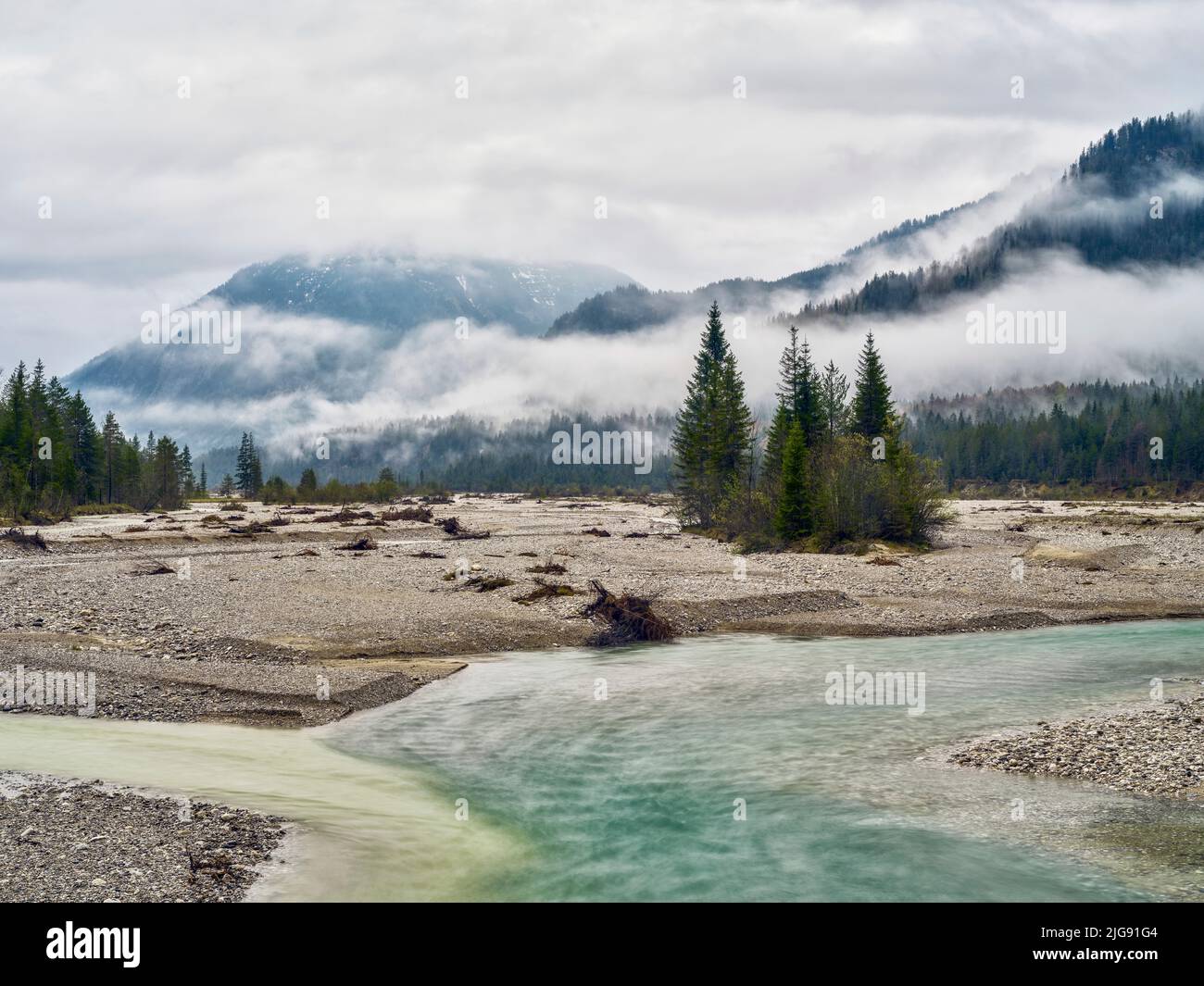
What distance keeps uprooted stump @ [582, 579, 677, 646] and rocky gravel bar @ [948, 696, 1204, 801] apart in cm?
1334

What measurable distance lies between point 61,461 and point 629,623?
85226 mm

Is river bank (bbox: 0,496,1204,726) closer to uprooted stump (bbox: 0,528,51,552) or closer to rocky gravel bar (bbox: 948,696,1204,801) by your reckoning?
uprooted stump (bbox: 0,528,51,552)

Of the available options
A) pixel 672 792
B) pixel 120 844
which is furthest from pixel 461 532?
pixel 120 844

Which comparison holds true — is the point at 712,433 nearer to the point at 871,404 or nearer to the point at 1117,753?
the point at 871,404

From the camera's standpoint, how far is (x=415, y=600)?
3341 centimetres

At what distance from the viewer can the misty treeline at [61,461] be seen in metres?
81.8

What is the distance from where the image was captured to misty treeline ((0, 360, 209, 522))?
81.8m

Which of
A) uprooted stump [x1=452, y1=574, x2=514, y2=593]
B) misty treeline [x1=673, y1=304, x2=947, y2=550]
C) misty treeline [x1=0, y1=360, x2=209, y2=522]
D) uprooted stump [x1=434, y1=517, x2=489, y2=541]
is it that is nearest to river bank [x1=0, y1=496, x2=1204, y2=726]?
uprooted stump [x1=452, y1=574, x2=514, y2=593]

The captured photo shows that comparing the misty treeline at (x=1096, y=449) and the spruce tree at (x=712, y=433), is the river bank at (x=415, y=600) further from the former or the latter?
the misty treeline at (x=1096, y=449)

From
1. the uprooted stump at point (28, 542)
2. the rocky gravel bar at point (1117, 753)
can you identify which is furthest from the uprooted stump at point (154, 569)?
the rocky gravel bar at point (1117, 753)

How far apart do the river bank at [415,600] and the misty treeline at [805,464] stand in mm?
3214

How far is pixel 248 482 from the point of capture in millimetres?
171750

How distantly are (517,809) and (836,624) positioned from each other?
19.0 m
